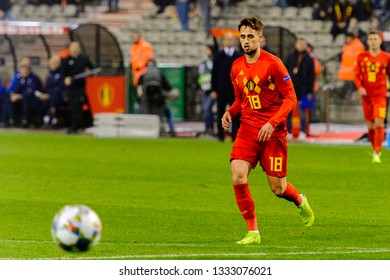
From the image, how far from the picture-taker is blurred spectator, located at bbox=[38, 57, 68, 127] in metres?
35.8

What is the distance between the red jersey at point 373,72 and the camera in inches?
939

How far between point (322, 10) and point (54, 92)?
1022 cm

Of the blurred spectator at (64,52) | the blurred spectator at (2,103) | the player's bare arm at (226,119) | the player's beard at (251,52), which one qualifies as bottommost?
the blurred spectator at (2,103)

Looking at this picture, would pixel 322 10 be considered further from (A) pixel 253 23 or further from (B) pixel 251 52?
(A) pixel 253 23

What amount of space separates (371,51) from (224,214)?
28.1 ft

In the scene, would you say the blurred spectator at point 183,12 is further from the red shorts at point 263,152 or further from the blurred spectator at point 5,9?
the red shorts at point 263,152

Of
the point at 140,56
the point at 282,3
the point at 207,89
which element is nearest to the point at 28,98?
the point at 140,56

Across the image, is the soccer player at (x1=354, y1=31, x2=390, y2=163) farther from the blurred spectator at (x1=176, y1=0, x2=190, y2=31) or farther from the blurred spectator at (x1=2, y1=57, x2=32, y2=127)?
the blurred spectator at (x1=176, y1=0, x2=190, y2=31)

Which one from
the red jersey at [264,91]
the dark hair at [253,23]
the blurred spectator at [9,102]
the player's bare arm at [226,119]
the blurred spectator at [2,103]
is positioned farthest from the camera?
the blurred spectator at [2,103]

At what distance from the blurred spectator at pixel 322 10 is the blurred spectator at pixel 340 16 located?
417 mm

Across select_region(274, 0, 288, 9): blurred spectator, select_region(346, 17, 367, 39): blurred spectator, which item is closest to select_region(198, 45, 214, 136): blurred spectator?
select_region(346, 17, 367, 39): blurred spectator

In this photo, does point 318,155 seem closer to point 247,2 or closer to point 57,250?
point 57,250

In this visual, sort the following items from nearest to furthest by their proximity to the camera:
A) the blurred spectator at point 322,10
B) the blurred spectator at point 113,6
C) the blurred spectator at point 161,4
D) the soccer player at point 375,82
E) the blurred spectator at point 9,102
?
the soccer player at point 375,82 → the blurred spectator at point 9,102 → the blurred spectator at point 322,10 → the blurred spectator at point 161,4 → the blurred spectator at point 113,6

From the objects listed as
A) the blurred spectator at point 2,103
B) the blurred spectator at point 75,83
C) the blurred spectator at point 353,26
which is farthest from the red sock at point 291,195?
the blurred spectator at point 353,26
